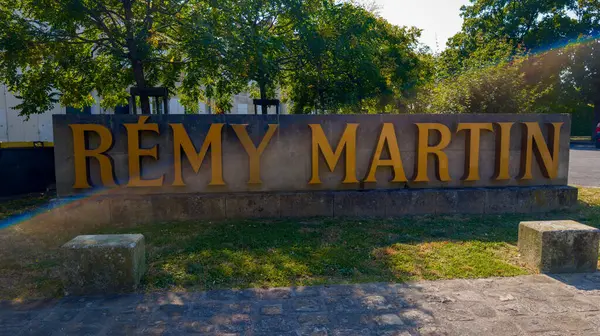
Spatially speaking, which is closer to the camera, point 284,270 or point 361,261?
point 284,270

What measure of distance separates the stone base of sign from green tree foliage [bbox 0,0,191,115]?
10.4ft

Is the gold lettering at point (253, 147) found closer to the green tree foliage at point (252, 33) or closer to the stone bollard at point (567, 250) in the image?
the green tree foliage at point (252, 33)

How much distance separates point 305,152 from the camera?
291 inches

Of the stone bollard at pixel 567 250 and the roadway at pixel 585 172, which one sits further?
the roadway at pixel 585 172

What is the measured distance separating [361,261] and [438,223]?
2.37 metres

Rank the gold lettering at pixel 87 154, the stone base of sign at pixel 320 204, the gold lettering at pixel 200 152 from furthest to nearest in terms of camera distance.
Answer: the gold lettering at pixel 200 152 < the stone base of sign at pixel 320 204 < the gold lettering at pixel 87 154

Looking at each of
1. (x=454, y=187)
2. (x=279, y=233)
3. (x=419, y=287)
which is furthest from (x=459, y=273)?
(x=454, y=187)

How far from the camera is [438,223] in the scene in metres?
6.91

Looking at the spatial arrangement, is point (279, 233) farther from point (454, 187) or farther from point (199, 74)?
point (199, 74)

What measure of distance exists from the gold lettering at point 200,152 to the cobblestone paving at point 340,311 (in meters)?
3.16

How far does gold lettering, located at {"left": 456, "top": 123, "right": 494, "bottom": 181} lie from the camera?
25.0ft

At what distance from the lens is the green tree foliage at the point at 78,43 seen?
785cm

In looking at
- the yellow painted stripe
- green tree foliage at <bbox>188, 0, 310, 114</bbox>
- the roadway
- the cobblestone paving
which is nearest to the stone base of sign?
green tree foliage at <bbox>188, 0, 310, 114</bbox>

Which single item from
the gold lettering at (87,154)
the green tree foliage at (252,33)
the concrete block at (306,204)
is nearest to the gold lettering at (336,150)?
the concrete block at (306,204)
